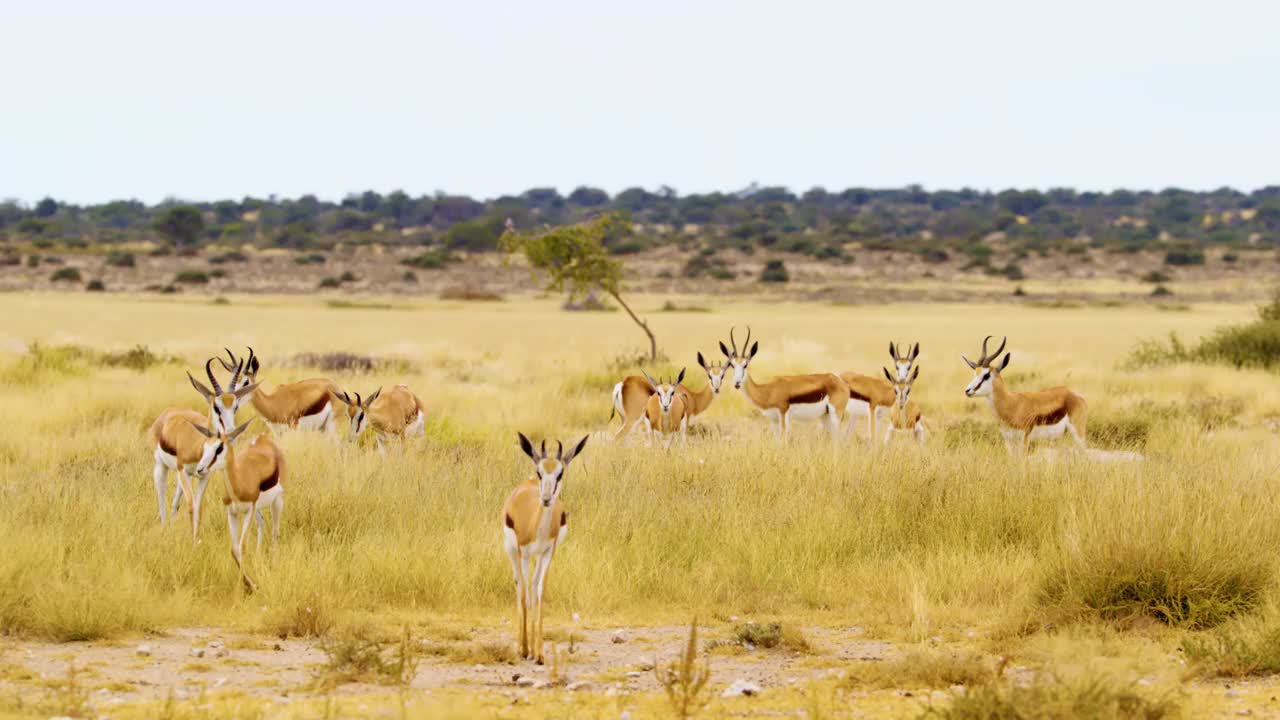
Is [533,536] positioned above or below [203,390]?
below

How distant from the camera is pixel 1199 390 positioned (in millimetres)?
21609

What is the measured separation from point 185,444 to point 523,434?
2608mm

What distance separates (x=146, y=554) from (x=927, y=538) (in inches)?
221

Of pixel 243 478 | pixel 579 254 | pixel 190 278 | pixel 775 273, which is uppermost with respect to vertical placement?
pixel 579 254

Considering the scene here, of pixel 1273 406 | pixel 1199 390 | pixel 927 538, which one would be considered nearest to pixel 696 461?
pixel 927 538

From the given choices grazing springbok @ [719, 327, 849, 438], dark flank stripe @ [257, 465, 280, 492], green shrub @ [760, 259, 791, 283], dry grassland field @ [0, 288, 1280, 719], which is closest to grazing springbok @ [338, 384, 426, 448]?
dry grassland field @ [0, 288, 1280, 719]

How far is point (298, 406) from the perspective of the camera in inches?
568

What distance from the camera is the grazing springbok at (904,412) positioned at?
15523mm

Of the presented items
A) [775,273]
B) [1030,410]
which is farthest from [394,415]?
[775,273]

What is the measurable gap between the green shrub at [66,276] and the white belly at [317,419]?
2130 inches

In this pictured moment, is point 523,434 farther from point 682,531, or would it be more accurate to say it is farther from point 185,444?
point 185,444

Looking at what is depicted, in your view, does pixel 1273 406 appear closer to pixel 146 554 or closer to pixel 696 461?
pixel 696 461

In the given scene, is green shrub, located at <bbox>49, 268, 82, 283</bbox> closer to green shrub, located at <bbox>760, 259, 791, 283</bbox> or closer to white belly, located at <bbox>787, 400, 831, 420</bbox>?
green shrub, located at <bbox>760, 259, 791, 283</bbox>

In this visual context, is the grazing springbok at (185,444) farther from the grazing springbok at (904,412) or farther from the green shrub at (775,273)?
the green shrub at (775,273)
